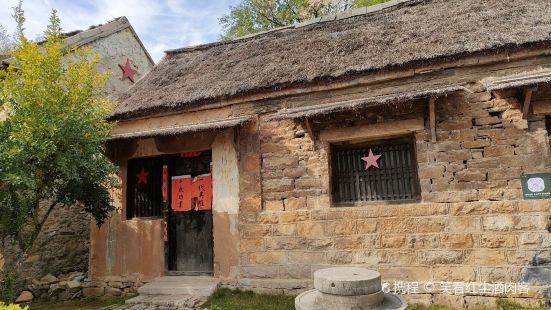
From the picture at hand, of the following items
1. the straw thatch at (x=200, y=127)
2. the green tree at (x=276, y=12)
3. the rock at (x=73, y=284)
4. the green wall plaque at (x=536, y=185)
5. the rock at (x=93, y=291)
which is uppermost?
the green tree at (x=276, y=12)

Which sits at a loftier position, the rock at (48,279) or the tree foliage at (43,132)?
the tree foliage at (43,132)

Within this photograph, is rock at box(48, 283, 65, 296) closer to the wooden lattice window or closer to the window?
the wooden lattice window

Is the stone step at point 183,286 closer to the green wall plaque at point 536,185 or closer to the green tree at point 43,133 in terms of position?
the green tree at point 43,133

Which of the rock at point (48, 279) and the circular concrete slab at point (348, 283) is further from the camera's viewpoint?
the rock at point (48, 279)

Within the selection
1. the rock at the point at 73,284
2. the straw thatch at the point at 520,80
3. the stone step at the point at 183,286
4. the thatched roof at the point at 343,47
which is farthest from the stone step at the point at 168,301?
the straw thatch at the point at 520,80

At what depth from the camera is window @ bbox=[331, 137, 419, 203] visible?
541 centimetres

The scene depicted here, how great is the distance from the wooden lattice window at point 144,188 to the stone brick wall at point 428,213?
1980mm

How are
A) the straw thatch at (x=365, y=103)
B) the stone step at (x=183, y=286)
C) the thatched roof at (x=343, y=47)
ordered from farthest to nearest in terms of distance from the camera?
the stone step at (x=183, y=286), the thatched roof at (x=343, y=47), the straw thatch at (x=365, y=103)

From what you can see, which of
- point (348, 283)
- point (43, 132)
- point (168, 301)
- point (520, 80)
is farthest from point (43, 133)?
point (520, 80)

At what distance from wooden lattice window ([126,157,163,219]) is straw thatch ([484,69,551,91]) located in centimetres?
559

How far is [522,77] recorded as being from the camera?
4.66 metres

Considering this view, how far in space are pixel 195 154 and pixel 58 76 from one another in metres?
2.50

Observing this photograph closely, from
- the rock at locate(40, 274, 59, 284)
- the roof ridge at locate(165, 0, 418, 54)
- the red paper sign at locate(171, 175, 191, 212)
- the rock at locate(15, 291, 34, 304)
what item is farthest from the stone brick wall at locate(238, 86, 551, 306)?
the rock at locate(15, 291, 34, 304)

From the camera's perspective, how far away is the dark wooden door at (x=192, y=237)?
21.5 ft
